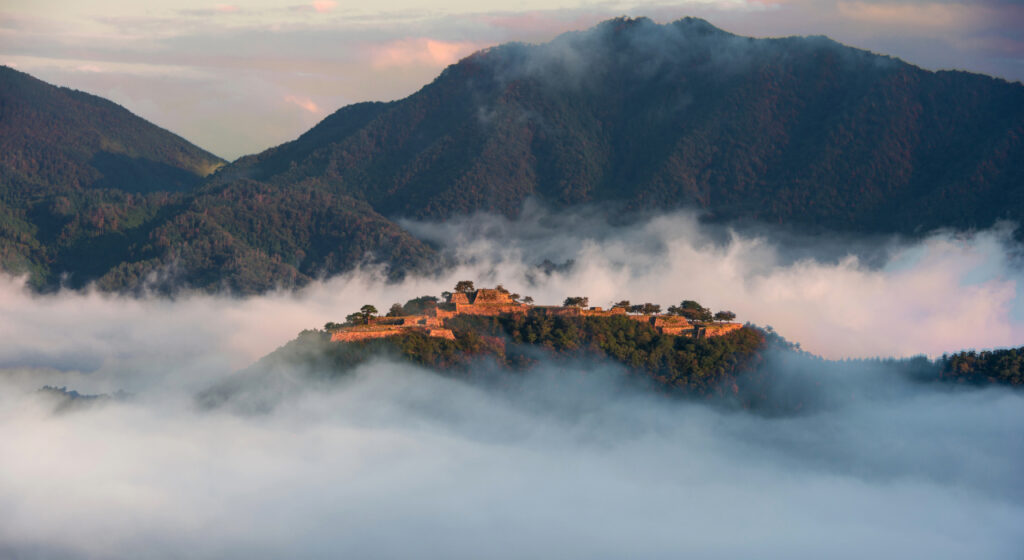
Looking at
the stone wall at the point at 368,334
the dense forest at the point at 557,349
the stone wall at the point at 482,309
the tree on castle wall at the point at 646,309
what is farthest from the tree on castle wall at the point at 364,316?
the tree on castle wall at the point at 646,309

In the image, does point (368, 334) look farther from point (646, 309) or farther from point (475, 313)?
point (646, 309)

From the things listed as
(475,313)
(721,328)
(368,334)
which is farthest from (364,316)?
(721,328)

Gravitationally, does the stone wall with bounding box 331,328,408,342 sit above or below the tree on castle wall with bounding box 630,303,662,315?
below

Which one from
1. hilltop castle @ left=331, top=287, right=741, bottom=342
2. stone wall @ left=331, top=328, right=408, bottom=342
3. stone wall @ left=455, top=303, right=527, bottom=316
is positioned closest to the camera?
stone wall @ left=331, top=328, right=408, bottom=342

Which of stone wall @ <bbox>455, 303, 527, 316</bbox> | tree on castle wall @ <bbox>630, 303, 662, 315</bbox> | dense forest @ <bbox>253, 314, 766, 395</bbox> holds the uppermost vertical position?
tree on castle wall @ <bbox>630, 303, 662, 315</bbox>

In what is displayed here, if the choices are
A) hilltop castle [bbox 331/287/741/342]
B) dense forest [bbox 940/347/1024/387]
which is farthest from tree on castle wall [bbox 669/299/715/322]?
dense forest [bbox 940/347/1024/387]

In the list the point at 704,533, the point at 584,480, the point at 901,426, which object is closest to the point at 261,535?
the point at 584,480

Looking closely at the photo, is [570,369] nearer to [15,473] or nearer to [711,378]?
[711,378]

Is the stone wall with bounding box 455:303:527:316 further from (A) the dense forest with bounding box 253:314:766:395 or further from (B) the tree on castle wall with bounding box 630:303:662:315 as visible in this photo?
(B) the tree on castle wall with bounding box 630:303:662:315

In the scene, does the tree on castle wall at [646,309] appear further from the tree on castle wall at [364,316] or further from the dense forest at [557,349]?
the tree on castle wall at [364,316]
